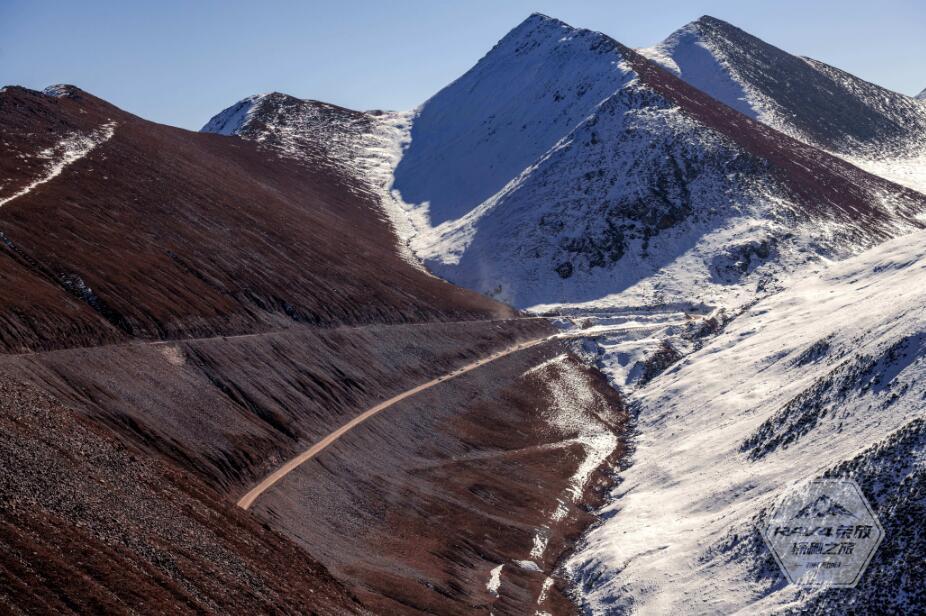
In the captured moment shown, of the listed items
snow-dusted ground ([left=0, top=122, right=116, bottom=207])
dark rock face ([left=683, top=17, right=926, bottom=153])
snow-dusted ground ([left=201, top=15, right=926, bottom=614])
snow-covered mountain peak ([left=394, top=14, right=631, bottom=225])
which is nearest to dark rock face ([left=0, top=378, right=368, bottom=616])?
snow-dusted ground ([left=201, top=15, right=926, bottom=614])

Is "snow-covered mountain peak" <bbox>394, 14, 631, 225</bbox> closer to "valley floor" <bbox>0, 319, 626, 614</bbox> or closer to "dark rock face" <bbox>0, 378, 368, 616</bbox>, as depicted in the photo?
"valley floor" <bbox>0, 319, 626, 614</bbox>

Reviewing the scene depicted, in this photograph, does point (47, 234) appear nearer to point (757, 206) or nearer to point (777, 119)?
point (757, 206)

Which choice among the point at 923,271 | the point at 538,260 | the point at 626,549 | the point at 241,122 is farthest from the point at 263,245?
the point at 241,122

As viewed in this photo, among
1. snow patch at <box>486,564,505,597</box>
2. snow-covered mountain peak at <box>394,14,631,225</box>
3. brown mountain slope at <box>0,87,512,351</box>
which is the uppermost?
snow-covered mountain peak at <box>394,14,631,225</box>

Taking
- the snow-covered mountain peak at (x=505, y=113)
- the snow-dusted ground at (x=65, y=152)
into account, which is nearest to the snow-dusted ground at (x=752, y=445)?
the snow-dusted ground at (x=65, y=152)

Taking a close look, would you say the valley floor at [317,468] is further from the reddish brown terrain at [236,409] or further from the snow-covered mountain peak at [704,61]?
the snow-covered mountain peak at [704,61]

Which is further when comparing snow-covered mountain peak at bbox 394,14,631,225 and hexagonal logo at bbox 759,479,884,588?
snow-covered mountain peak at bbox 394,14,631,225
